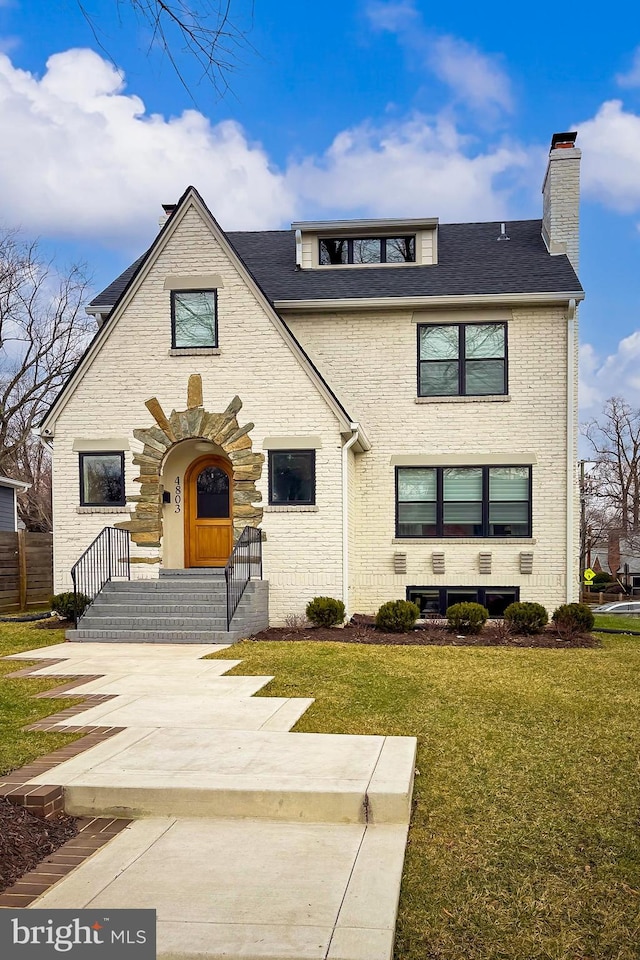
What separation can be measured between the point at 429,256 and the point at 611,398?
3935cm

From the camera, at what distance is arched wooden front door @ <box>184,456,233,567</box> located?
1558cm

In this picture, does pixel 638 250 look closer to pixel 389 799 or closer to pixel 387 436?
pixel 387 436

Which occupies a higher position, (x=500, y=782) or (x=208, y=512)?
(x=208, y=512)

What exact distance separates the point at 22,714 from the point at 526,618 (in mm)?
9167

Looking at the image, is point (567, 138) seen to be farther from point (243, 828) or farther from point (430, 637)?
point (243, 828)

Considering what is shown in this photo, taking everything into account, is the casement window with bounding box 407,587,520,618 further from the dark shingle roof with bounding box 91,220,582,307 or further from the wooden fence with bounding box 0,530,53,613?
the wooden fence with bounding box 0,530,53,613

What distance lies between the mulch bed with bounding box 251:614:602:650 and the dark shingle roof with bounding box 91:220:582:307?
6.87m

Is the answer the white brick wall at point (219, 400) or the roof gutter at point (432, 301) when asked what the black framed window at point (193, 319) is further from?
the roof gutter at point (432, 301)

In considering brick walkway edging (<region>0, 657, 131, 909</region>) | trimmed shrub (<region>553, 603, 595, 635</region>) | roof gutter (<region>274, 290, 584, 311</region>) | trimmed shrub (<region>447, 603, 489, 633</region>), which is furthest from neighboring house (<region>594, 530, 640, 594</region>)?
brick walkway edging (<region>0, 657, 131, 909</region>)

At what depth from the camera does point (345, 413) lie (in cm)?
1441

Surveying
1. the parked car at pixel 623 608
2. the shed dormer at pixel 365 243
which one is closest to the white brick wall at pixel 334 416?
the shed dormer at pixel 365 243

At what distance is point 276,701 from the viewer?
25.4 ft

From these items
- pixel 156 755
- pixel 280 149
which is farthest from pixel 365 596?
pixel 280 149

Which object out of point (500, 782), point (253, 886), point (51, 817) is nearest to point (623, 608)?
point (500, 782)
